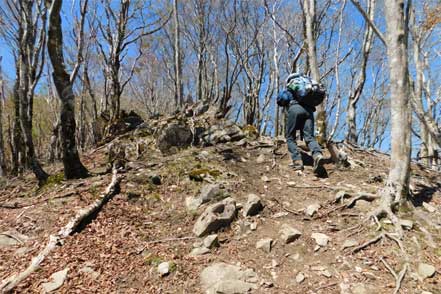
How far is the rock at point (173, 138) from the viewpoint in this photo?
8438 millimetres

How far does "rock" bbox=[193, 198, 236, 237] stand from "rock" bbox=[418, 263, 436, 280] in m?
2.52

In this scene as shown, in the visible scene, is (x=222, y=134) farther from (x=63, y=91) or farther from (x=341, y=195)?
(x=341, y=195)

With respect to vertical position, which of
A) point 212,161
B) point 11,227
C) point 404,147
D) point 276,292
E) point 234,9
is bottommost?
point 276,292

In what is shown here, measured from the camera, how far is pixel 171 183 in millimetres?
6230

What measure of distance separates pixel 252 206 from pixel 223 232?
68 centimetres

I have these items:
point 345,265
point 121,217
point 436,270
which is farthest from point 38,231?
point 436,270

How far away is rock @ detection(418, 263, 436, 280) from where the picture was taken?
11.1ft

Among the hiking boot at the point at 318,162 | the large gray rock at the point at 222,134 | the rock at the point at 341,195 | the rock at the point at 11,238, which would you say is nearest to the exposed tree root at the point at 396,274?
the rock at the point at 341,195

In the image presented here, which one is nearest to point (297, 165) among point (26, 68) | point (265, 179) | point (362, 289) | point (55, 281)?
point (265, 179)

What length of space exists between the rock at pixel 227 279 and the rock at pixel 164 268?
461 mm

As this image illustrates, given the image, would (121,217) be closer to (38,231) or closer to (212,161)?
(38,231)

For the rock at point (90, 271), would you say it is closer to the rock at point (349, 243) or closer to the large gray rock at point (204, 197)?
the large gray rock at point (204, 197)

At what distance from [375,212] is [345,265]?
111cm

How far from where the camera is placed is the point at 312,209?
191 inches
